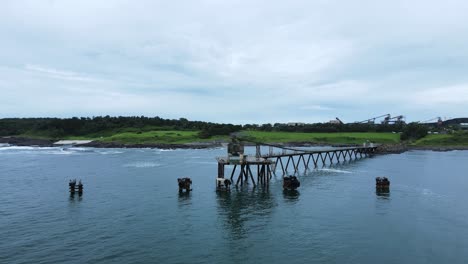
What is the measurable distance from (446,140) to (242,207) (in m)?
172

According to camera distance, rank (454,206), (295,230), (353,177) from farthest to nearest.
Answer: (353,177)
(454,206)
(295,230)

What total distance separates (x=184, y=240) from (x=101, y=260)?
7.67 metres

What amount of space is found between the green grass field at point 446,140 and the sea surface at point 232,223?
12526 centimetres

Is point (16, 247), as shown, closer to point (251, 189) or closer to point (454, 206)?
point (251, 189)

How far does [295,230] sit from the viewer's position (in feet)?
127

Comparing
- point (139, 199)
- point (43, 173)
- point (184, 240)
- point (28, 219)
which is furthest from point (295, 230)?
point (43, 173)

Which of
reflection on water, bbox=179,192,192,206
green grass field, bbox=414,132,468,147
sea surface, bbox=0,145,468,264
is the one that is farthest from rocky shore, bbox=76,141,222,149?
reflection on water, bbox=179,192,192,206

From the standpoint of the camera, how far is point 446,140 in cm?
18850

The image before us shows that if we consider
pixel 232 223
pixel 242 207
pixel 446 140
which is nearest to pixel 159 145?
pixel 446 140

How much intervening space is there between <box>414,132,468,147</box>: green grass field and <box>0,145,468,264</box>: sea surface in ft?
411

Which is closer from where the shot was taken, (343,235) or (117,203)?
(343,235)

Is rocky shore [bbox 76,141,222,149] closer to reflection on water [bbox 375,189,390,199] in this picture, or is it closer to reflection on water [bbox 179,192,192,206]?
reflection on water [bbox 179,192,192,206]

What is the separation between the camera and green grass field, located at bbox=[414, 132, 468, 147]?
602 ft

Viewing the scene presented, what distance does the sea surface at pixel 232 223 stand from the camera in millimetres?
31609
